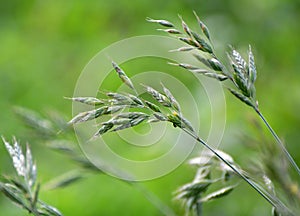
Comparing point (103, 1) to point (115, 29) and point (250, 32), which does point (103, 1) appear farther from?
point (250, 32)

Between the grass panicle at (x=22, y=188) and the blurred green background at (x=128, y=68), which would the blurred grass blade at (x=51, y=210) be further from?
the blurred green background at (x=128, y=68)

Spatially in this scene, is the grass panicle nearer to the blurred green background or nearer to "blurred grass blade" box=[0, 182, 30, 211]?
"blurred grass blade" box=[0, 182, 30, 211]

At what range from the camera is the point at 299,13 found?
4.17m

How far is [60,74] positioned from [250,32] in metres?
1.52

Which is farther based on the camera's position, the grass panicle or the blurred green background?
the blurred green background

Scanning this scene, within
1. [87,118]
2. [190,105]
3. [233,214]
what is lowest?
[233,214]

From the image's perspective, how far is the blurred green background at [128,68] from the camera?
3193 millimetres

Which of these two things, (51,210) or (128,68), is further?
(128,68)

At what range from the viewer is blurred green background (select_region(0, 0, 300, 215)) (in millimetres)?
3193

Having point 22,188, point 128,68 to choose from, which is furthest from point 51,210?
point 128,68

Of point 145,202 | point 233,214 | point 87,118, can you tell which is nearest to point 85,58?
point 145,202

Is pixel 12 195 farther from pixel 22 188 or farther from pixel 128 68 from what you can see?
pixel 128 68

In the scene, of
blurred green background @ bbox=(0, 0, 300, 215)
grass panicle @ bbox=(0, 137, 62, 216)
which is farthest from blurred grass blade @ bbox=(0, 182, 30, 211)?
blurred green background @ bbox=(0, 0, 300, 215)

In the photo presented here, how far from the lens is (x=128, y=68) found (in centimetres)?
454
